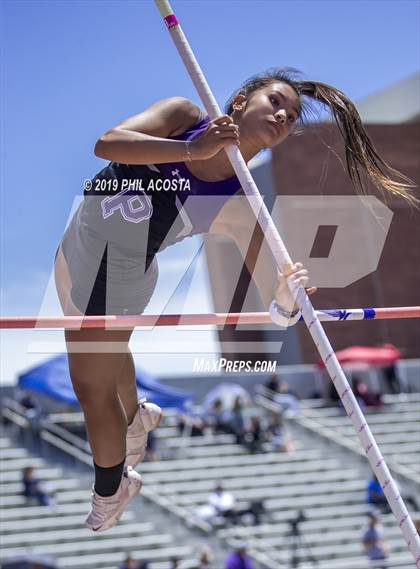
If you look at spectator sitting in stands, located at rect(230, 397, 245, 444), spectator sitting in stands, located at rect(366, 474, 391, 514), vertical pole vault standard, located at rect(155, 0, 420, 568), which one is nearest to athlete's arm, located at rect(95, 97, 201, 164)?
vertical pole vault standard, located at rect(155, 0, 420, 568)

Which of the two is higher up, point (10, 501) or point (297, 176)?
point (10, 501)

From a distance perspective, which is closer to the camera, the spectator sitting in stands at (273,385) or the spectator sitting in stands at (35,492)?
the spectator sitting in stands at (35,492)

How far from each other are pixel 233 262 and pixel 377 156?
1527cm

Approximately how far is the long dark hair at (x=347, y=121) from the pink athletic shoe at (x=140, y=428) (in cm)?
123

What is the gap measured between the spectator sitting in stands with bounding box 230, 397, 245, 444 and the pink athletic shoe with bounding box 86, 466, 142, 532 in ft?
37.3

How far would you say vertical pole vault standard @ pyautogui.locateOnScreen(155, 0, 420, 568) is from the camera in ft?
11.4

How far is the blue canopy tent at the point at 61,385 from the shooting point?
47.9 feet

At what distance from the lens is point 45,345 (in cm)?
443

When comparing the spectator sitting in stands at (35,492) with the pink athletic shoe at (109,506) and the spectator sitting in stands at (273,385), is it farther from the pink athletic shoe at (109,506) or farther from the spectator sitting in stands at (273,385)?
the pink athletic shoe at (109,506)

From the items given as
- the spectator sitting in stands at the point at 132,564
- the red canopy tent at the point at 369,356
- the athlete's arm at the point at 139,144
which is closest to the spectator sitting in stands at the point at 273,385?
the red canopy tent at the point at 369,356

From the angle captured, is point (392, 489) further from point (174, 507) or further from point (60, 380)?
point (60, 380)

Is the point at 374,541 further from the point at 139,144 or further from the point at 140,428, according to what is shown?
the point at 139,144

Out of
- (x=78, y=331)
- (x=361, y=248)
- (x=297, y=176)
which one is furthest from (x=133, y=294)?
(x=297, y=176)

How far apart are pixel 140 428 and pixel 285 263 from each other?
1198 millimetres
